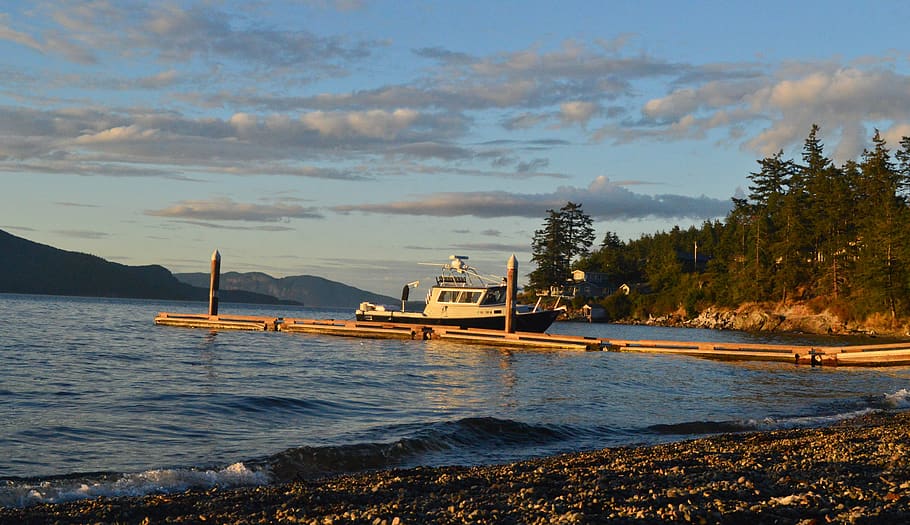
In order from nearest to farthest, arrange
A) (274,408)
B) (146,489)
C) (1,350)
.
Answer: (146,489)
(274,408)
(1,350)

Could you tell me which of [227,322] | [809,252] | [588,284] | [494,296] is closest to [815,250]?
[809,252]

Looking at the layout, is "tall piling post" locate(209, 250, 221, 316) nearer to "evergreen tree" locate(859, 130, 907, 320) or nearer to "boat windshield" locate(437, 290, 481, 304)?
"boat windshield" locate(437, 290, 481, 304)

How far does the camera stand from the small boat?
149ft

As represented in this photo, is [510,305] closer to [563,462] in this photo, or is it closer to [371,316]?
[371,316]

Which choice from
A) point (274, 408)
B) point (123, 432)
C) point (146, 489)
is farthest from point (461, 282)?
point (146, 489)

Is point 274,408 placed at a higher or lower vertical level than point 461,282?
lower

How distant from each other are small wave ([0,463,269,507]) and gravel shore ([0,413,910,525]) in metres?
0.53

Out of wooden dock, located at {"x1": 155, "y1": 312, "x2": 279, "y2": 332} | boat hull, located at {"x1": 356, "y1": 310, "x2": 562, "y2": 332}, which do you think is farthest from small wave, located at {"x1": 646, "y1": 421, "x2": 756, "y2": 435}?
wooden dock, located at {"x1": 155, "y1": 312, "x2": 279, "y2": 332}

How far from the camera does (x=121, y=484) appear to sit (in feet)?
31.2

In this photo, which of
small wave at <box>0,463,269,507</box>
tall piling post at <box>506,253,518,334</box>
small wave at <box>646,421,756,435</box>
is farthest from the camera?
tall piling post at <box>506,253,518,334</box>

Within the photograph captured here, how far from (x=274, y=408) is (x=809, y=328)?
6686 cm

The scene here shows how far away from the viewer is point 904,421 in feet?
51.7

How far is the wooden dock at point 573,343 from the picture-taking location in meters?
32.2

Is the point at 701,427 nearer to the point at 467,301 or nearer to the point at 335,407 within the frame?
the point at 335,407
